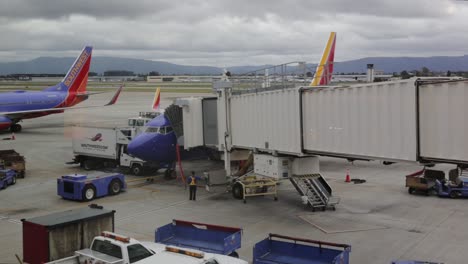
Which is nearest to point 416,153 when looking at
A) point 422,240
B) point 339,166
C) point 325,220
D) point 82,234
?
point 422,240

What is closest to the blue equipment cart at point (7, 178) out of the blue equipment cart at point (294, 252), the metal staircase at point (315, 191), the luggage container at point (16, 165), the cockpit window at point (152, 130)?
the luggage container at point (16, 165)

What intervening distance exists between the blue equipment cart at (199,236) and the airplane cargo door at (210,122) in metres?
9.51

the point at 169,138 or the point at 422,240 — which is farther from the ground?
the point at 169,138

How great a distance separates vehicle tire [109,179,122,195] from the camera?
26156 millimetres

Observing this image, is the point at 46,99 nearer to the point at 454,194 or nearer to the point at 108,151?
the point at 108,151

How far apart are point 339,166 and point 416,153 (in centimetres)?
1973

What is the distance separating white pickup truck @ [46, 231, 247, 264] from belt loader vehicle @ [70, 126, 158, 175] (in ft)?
54.8

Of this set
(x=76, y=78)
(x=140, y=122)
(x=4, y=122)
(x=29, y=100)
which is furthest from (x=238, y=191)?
(x=76, y=78)

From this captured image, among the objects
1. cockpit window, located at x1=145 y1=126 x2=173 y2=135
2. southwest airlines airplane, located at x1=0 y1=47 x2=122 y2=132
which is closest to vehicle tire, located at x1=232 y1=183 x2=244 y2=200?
cockpit window, located at x1=145 y1=126 x2=173 y2=135

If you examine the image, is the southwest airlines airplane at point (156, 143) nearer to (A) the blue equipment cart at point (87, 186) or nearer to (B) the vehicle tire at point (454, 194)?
(A) the blue equipment cart at point (87, 186)

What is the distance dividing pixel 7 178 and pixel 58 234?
16056mm

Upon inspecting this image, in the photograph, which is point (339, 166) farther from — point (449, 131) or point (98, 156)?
point (449, 131)

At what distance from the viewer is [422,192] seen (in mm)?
24562

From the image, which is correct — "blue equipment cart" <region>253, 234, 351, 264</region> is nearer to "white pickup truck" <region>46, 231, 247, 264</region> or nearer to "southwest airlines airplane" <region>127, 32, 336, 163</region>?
"white pickup truck" <region>46, 231, 247, 264</region>
